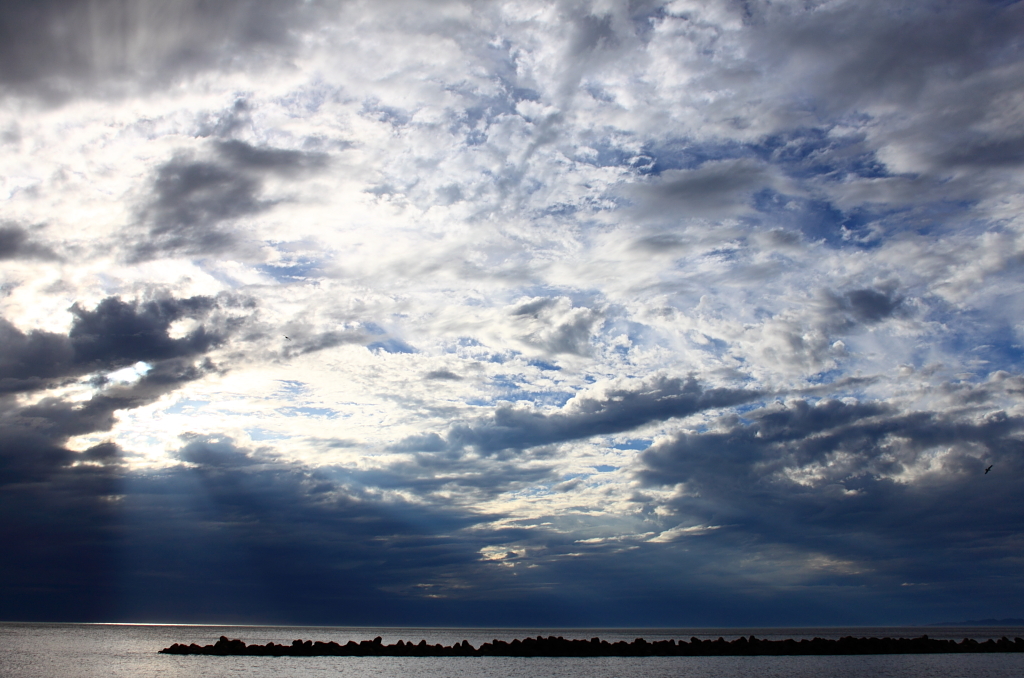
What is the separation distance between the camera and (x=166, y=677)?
6700 cm

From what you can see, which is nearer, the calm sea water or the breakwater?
the calm sea water

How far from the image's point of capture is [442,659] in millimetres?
88125

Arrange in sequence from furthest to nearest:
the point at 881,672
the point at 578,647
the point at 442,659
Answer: the point at 578,647, the point at 442,659, the point at 881,672

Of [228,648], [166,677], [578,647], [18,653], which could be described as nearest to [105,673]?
[166,677]

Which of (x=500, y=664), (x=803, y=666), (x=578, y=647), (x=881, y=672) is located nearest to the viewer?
(x=881, y=672)

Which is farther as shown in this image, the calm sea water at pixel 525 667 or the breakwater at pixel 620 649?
the breakwater at pixel 620 649

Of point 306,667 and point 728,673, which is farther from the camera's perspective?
point 306,667

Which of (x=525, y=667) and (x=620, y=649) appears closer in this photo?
(x=525, y=667)

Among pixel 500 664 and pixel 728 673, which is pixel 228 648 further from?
pixel 728 673

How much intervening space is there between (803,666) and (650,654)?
2471 centimetres

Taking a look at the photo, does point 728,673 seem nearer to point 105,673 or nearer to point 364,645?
point 364,645

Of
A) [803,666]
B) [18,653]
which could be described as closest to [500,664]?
[803,666]

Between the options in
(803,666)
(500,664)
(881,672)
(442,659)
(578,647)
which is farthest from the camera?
(578,647)

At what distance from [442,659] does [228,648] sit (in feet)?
109
